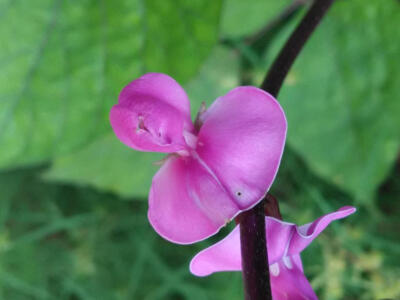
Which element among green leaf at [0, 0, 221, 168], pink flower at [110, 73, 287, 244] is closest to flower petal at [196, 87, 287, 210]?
pink flower at [110, 73, 287, 244]

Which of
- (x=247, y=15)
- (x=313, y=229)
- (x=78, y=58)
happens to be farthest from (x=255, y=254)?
(x=247, y=15)

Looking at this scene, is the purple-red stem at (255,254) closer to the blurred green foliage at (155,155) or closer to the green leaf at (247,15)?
the blurred green foliage at (155,155)

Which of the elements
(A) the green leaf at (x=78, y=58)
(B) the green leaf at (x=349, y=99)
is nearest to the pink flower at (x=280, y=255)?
(A) the green leaf at (x=78, y=58)

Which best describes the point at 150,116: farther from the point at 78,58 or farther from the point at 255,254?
the point at 78,58

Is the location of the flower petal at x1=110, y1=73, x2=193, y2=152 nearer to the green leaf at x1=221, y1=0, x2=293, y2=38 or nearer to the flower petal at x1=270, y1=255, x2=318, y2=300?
the flower petal at x1=270, y1=255, x2=318, y2=300

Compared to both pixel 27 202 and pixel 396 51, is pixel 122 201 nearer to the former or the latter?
pixel 27 202

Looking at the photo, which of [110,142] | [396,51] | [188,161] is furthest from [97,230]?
[188,161]
